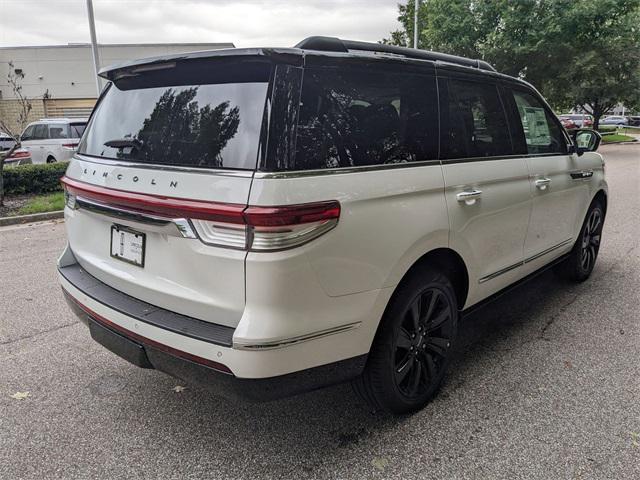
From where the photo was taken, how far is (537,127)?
3.97m

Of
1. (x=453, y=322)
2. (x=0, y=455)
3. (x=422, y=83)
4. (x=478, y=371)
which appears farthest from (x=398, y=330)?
(x=0, y=455)

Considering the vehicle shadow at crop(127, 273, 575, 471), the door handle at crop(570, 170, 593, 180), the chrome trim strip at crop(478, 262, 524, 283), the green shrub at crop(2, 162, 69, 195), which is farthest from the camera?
the green shrub at crop(2, 162, 69, 195)

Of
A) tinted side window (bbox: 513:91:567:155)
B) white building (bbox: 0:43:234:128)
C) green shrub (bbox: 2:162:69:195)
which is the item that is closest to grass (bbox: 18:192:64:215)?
green shrub (bbox: 2:162:69:195)

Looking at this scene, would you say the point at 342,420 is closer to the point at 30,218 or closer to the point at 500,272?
the point at 500,272

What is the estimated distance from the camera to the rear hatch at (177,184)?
206 centimetres

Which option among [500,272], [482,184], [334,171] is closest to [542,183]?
[500,272]

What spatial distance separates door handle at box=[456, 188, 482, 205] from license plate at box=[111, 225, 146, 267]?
1684 mm

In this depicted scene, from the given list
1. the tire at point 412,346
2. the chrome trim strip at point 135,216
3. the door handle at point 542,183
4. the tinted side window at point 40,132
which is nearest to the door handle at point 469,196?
the tire at point 412,346

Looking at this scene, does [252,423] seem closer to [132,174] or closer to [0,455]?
[0,455]

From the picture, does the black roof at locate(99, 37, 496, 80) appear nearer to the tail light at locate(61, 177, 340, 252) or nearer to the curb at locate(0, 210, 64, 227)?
the tail light at locate(61, 177, 340, 252)

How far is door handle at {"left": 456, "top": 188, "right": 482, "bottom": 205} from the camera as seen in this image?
2879mm

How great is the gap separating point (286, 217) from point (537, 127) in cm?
280

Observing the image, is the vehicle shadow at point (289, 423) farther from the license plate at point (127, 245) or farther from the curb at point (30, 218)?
the curb at point (30, 218)

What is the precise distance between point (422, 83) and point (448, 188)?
1.93ft
